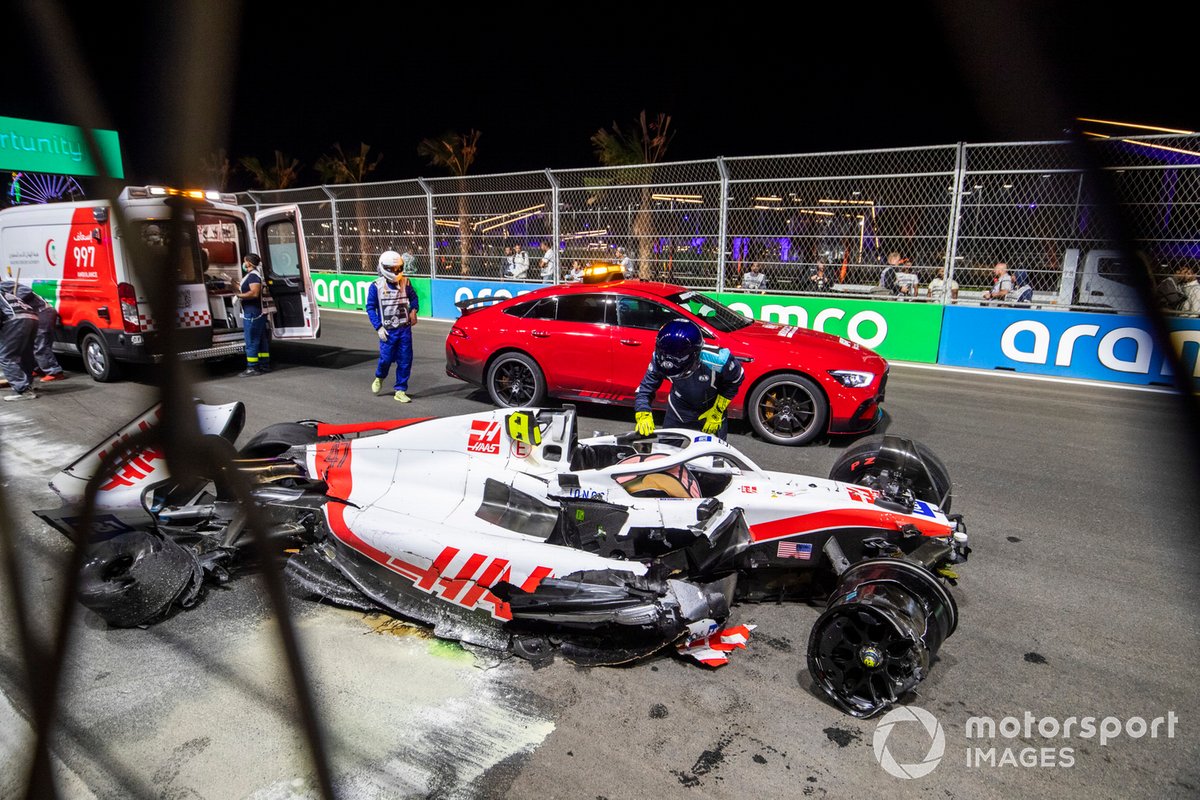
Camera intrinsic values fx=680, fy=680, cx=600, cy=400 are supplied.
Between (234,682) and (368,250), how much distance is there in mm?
16066

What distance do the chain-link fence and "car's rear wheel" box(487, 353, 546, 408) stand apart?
5696 mm

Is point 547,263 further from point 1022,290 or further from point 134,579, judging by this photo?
point 134,579

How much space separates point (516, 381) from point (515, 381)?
0.05 ft

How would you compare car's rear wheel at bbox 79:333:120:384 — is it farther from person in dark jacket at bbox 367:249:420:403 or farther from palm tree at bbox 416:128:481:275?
palm tree at bbox 416:128:481:275

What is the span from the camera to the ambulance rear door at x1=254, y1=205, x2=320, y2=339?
10.5 m

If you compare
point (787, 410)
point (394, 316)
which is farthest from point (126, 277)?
point (787, 410)

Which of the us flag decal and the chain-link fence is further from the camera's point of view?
the chain-link fence

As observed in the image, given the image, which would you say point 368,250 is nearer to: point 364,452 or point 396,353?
point 396,353

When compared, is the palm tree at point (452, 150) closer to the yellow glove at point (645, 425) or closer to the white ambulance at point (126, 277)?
the white ambulance at point (126, 277)

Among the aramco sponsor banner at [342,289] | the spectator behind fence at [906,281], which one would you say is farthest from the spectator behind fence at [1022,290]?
the aramco sponsor banner at [342,289]

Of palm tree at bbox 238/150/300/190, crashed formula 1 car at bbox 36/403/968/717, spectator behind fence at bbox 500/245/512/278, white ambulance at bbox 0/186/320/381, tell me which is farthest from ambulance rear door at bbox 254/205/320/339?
palm tree at bbox 238/150/300/190

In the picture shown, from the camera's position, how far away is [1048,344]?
980 cm

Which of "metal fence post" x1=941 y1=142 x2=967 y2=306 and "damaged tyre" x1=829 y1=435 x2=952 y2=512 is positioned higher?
"metal fence post" x1=941 y1=142 x2=967 y2=306

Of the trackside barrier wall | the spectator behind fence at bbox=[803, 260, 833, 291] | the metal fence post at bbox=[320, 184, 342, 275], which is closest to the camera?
the trackside barrier wall
